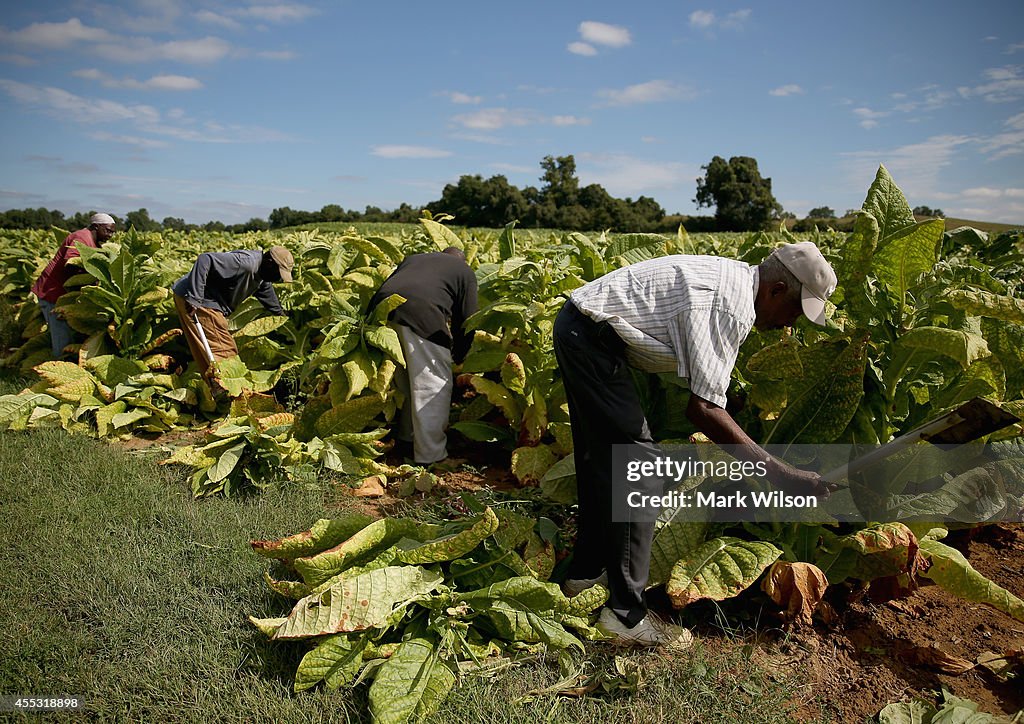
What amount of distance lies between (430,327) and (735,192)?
130ft

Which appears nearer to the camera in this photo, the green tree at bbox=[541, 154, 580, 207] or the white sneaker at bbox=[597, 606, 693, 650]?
the white sneaker at bbox=[597, 606, 693, 650]

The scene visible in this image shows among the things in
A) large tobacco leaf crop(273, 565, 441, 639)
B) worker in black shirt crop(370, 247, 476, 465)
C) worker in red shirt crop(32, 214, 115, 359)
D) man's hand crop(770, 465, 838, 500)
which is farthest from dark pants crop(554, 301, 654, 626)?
worker in red shirt crop(32, 214, 115, 359)

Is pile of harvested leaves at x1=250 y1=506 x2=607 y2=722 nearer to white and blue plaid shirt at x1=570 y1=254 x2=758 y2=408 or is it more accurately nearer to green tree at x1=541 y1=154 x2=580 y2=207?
white and blue plaid shirt at x1=570 y1=254 x2=758 y2=408

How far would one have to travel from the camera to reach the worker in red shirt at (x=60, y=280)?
6.48 m

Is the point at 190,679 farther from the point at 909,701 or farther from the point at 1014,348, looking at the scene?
the point at 1014,348

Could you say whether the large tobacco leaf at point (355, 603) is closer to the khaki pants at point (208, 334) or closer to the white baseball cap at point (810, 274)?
the white baseball cap at point (810, 274)

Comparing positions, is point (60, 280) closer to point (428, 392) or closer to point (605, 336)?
point (428, 392)

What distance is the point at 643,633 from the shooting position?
2.64 meters

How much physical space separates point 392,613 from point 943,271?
269 centimetres

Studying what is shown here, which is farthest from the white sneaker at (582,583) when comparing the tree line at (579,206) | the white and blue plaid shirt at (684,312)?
the tree line at (579,206)

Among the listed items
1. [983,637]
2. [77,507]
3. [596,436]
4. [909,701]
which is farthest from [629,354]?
[77,507]

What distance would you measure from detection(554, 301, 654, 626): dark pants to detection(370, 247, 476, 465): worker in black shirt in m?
1.65

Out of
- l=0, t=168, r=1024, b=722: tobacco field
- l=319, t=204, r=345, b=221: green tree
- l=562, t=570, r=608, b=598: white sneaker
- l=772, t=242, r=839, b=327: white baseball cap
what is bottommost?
l=562, t=570, r=608, b=598: white sneaker

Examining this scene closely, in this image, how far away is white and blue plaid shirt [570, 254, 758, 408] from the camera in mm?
2227
